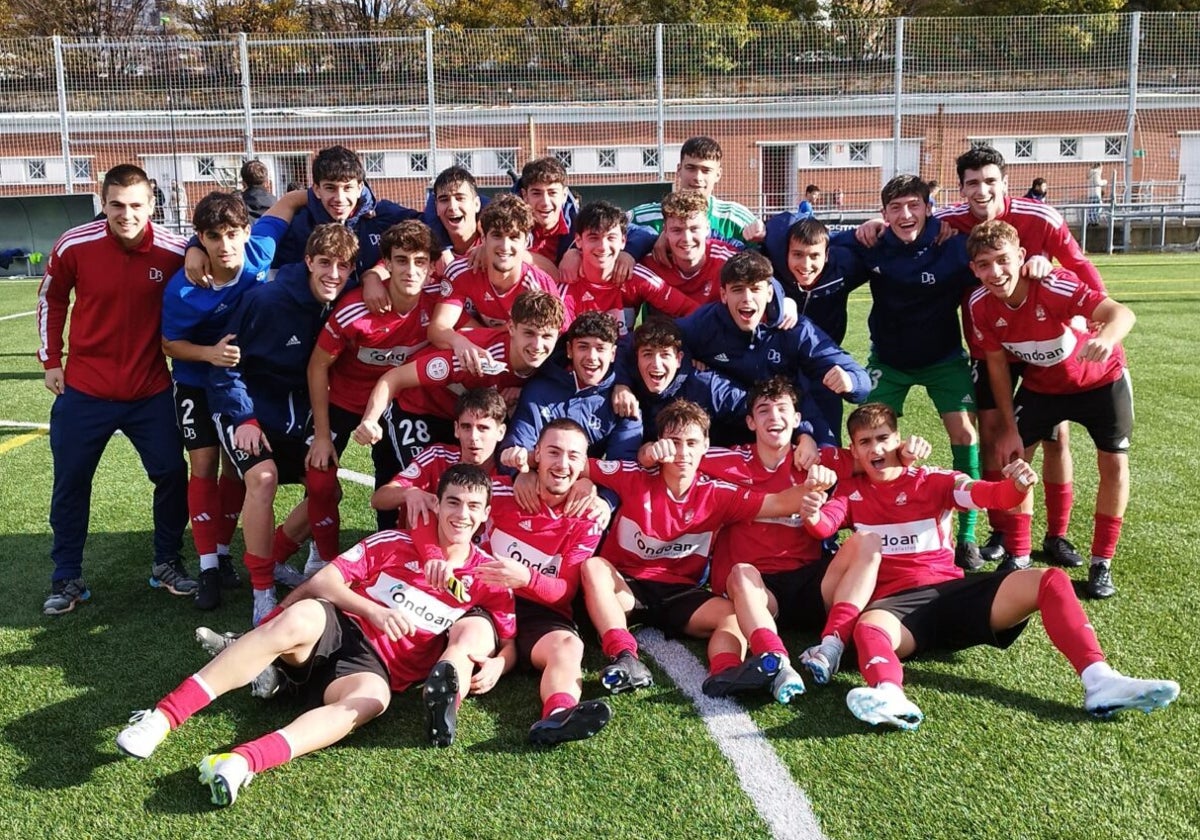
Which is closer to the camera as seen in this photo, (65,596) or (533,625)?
(533,625)

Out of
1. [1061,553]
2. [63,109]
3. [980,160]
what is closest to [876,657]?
[1061,553]

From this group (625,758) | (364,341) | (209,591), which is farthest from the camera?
(364,341)

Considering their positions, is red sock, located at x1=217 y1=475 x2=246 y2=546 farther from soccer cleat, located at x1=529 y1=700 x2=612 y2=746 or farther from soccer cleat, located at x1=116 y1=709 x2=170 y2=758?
soccer cleat, located at x1=529 y1=700 x2=612 y2=746

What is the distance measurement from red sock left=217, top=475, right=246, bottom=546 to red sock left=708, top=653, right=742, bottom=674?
2376mm

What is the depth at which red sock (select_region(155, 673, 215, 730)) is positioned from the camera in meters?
2.97

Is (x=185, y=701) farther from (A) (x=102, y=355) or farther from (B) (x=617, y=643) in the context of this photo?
(A) (x=102, y=355)

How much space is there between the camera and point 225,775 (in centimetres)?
272

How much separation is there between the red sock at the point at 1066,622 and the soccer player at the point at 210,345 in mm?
3238

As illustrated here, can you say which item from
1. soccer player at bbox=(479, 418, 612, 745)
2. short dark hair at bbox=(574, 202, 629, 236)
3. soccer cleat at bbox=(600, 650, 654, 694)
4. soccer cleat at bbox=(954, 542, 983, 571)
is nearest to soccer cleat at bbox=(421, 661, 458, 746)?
soccer player at bbox=(479, 418, 612, 745)

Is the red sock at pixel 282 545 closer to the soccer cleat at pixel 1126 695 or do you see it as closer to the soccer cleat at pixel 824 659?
the soccer cleat at pixel 824 659

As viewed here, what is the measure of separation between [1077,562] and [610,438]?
7.27ft

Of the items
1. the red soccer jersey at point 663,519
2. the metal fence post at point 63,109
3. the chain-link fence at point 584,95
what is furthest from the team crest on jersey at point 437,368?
the metal fence post at point 63,109

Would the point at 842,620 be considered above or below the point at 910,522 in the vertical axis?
below

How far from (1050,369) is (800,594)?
1595mm
